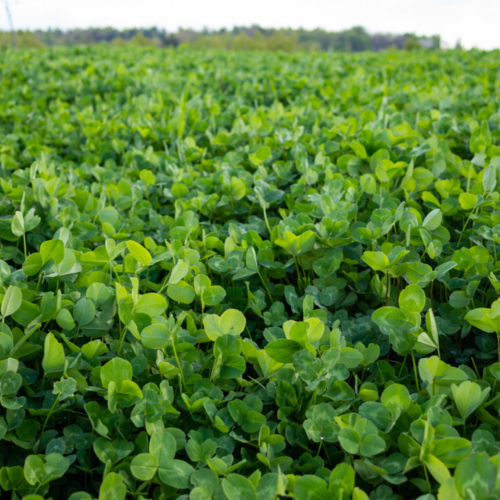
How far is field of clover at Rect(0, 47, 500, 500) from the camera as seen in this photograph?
81cm

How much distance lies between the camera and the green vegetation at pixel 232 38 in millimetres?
27303

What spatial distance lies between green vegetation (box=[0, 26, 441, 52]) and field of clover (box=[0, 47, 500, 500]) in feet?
71.4

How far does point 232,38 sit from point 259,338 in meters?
40.0

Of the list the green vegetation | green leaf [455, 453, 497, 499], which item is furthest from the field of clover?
→ the green vegetation

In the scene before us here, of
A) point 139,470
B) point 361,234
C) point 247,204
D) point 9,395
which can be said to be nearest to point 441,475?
point 139,470

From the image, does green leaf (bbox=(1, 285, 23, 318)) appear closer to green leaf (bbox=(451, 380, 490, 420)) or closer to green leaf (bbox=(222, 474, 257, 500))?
green leaf (bbox=(222, 474, 257, 500))

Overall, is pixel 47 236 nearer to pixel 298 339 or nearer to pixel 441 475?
pixel 298 339

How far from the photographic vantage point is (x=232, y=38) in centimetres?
3653

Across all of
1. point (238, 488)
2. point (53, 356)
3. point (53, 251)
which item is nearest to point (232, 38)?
point (53, 251)

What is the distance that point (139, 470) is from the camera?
787mm

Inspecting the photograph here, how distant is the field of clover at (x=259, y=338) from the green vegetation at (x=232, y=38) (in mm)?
21753

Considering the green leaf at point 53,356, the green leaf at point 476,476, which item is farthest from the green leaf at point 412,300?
the green leaf at point 53,356

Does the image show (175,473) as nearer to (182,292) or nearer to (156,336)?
(156,336)

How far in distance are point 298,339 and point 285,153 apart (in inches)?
58.4
